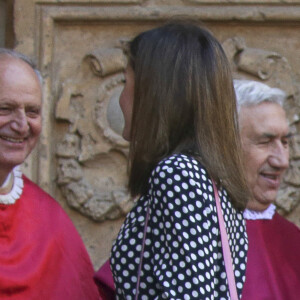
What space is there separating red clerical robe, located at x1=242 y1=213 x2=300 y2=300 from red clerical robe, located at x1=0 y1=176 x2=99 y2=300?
1.75ft

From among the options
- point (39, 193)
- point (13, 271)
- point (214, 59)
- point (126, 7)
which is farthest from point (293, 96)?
point (214, 59)

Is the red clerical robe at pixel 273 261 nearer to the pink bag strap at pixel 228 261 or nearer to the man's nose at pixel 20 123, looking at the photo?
the man's nose at pixel 20 123

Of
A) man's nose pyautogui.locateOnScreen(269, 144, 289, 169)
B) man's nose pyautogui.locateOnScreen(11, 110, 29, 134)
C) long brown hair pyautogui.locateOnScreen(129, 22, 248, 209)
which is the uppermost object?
long brown hair pyautogui.locateOnScreen(129, 22, 248, 209)

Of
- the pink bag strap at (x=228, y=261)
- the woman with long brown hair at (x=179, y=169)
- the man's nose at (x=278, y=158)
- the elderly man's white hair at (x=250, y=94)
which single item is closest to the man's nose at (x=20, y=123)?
the elderly man's white hair at (x=250, y=94)

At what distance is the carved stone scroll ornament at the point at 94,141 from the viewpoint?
4.16m

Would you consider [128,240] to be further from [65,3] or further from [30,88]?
[65,3]

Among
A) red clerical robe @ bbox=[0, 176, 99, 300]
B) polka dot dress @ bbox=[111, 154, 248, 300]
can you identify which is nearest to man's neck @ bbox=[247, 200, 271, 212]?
red clerical robe @ bbox=[0, 176, 99, 300]

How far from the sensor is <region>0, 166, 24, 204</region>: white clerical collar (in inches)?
132

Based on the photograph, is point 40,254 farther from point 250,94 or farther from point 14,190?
point 250,94

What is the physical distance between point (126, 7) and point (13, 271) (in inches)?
57.0

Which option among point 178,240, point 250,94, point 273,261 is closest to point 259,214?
point 273,261

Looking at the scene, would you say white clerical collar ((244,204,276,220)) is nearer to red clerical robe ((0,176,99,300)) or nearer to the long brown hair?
red clerical robe ((0,176,99,300))

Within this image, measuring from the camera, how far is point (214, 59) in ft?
7.57

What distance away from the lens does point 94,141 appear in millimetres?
4184
